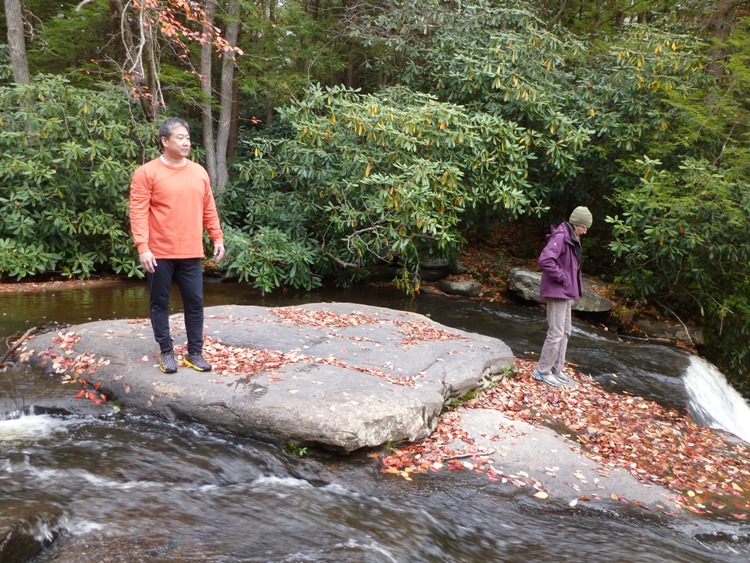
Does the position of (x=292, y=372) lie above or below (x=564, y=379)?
above

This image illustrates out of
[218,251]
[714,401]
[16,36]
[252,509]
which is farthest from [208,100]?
[714,401]

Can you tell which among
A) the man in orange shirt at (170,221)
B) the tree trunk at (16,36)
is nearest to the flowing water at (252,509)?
the man in orange shirt at (170,221)

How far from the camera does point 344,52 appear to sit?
15.3 meters

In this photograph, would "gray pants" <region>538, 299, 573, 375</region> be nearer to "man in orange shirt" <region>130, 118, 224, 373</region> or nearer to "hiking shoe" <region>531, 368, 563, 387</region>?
"hiking shoe" <region>531, 368, 563, 387</region>

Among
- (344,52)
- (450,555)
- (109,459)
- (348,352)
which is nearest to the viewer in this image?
(450,555)

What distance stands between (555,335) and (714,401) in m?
3.31

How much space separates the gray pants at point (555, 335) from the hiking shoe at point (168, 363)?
4143 millimetres

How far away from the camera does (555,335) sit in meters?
6.84

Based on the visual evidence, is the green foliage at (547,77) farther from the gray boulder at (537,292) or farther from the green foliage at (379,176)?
the gray boulder at (537,292)

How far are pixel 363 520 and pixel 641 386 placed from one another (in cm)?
538

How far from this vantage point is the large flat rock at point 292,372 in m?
4.69

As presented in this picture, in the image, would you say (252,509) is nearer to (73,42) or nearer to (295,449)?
(295,449)

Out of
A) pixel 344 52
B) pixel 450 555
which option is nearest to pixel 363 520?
pixel 450 555

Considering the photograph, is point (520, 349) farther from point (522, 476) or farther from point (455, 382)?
point (522, 476)
